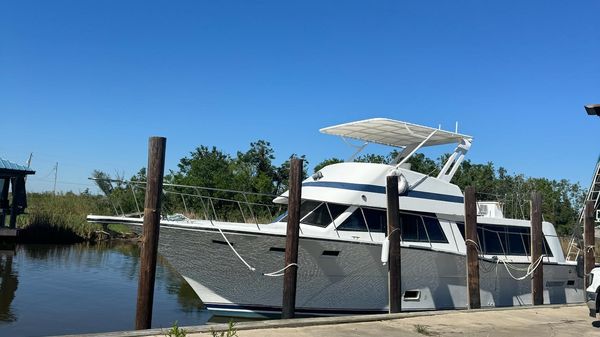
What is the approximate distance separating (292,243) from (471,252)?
13.7 ft

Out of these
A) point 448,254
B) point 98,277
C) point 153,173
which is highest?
point 153,173

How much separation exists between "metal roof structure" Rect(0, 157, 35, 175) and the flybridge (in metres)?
16.2

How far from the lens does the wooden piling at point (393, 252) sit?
1028cm

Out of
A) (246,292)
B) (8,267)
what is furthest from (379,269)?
(8,267)

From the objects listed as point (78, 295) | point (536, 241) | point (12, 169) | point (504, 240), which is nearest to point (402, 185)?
point (536, 241)

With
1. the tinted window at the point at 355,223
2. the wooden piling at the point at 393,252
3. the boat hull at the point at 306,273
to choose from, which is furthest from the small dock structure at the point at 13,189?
the wooden piling at the point at 393,252

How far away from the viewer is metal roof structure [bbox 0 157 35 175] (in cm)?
2383

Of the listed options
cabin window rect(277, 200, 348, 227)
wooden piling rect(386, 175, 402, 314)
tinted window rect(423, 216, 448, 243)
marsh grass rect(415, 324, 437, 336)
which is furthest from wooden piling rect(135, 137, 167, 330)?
tinted window rect(423, 216, 448, 243)

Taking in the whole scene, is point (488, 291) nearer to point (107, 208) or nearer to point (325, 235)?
point (325, 235)

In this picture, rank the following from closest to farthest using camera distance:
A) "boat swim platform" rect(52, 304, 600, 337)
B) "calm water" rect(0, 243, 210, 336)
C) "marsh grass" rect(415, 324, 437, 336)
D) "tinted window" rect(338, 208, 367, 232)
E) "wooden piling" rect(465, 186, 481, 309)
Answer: "boat swim platform" rect(52, 304, 600, 337) → "marsh grass" rect(415, 324, 437, 336) → "calm water" rect(0, 243, 210, 336) → "wooden piling" rect(465, 186, 481, 309) → "tinted window" rect(338, 208, 367, 232)

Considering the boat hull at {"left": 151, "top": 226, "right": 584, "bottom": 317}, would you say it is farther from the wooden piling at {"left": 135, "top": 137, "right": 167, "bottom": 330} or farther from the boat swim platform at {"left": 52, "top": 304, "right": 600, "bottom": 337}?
the wooden piling at {"left": 135, "top": 137, "right": 167, "bottom": 330}

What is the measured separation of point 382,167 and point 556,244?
18.8ft

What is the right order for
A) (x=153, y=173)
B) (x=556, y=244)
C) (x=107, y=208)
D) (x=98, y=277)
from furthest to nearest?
1. (x=107, y=208)
2. (x=98, y=277)
3. (x=556, y=244)
4. (x=153, y=173)

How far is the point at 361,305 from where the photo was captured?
11.9m
